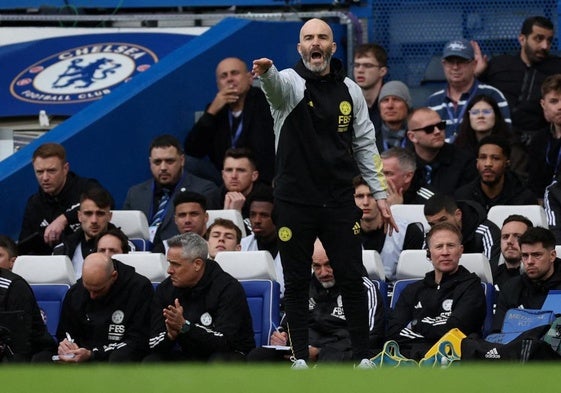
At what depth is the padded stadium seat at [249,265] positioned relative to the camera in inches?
412

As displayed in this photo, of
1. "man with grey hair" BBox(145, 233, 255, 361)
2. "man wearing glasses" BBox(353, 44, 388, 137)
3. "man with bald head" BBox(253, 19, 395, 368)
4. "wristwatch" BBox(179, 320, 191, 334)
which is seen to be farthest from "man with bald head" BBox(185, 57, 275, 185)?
"man with bald head" BBox(253, 19, 395, 368)

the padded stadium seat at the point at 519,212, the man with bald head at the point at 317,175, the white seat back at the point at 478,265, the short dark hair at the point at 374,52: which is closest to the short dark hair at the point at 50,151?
the short dark hair at the point at 374,52

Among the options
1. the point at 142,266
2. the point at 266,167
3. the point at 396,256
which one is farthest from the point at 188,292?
the point at 266,167

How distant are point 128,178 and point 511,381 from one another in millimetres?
9231

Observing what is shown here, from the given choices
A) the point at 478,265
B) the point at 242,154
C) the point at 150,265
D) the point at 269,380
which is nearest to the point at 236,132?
the point at 242,154

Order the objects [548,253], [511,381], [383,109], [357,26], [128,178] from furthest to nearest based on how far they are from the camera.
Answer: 1. [357,26]
2. [128,178]
3. [383,109]
4. [548,253]
5. [511,381]

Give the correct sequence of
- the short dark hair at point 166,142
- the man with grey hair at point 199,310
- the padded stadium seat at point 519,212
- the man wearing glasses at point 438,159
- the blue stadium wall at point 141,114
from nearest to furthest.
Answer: the man with grey hair at point 199,310 → the padded stadium seat at point 519,212 → the man wearing glasses at point 438,159 → the short dark hair at point 166,142 → the blue stadium wall at point 141,114

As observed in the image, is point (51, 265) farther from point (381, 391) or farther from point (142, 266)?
point (381, 391)

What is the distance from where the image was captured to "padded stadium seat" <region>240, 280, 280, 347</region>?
34.0 feet

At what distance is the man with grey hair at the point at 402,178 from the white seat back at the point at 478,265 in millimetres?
1427

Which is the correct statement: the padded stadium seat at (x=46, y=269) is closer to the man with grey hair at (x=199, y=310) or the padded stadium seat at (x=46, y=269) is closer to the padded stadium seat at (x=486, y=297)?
the man with grey hair at (x=199, y=310)

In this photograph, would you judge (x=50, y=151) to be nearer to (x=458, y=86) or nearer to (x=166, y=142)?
(x=166, y=142)

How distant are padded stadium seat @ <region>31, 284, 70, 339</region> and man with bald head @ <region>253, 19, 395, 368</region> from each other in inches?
117

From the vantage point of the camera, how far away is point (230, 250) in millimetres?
11031
